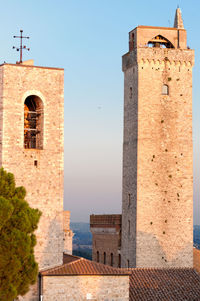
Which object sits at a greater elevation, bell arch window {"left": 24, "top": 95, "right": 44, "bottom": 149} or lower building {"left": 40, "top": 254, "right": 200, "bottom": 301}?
bell arch window {"left": 24, "top": 95, "right": 44, "bottom": 149}

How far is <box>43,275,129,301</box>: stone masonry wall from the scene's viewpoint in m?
36.2

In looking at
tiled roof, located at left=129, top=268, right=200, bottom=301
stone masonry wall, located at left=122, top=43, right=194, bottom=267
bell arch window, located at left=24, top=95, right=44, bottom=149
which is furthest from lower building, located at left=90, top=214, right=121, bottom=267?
bell arch window, located at left=24, top=95, right=44, bottom=149

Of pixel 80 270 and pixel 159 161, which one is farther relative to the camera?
pixel 159 161

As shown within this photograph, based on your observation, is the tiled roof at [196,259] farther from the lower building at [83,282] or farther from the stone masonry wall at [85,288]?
the stone masonry wall at [85,288]

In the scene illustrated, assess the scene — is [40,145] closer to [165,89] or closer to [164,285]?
[164,285]

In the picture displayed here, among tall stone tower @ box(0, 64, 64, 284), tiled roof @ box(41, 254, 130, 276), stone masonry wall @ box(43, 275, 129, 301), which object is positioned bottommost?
stone masonry wall @ box(43, 275, 129, 301)

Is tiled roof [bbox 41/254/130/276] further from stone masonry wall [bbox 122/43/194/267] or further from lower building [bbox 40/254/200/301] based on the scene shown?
stone masonry wall [bbox 122/43/194/267]

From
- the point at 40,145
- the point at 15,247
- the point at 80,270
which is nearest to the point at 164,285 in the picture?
the point at 80,270

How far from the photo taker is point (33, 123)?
4012cm

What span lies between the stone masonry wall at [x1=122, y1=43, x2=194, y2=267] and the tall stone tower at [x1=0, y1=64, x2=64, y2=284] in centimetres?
1357

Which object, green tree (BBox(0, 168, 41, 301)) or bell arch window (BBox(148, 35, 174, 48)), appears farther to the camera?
bell arch window (BBox(148, 35, 174, 48))

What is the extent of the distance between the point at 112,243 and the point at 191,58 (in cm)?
1488

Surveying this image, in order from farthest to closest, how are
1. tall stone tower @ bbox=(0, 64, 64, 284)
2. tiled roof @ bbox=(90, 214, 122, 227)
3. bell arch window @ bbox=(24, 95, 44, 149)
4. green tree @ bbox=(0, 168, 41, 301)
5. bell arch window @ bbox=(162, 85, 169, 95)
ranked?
tiled roof @ bbox=(90, 214, 122, 227), bell arch window @ bbox=(162, 85, 169, 95), bell arch window @ bbox=(24, 95, 44, 149), tall stone tower @ bbox=(0, 64, 64, 284), green tree @ bbox=(0, 168, 41, 301)

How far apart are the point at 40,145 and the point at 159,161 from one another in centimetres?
1479
